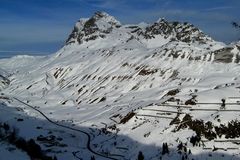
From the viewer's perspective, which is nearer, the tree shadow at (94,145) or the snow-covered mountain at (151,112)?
the tree shadow at (94,145)

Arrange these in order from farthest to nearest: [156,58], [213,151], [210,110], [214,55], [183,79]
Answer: [156,58] → [214,55] → [183,79] → [210,110] → [213,151]

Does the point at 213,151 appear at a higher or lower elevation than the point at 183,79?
lower

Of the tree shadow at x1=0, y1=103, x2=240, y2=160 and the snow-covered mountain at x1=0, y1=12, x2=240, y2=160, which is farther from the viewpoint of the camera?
the snow-covered mountain at x1=0, y1=12, x2=240, y2=160

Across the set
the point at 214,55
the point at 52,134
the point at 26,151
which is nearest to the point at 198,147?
the point at 26,151

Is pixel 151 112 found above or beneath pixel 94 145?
above

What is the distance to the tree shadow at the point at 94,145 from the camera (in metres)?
69.6

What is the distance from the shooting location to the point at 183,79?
136250mm

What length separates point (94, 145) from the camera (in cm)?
8975

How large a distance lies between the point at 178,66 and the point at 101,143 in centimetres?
6932

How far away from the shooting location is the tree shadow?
69562mm

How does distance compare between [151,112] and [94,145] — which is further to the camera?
[151,112]

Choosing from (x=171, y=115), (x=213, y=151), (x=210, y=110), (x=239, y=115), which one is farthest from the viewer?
(x=171, y=115)

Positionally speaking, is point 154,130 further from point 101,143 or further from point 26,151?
point 26,151

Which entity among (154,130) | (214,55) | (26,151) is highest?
(214,55)
